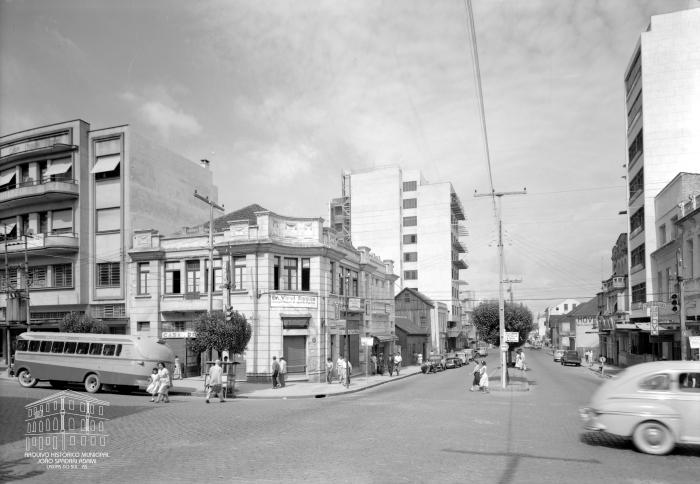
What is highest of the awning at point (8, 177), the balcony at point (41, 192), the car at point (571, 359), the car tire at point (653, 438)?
the awning at point (8, 177)

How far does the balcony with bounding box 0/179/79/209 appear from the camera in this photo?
122ft

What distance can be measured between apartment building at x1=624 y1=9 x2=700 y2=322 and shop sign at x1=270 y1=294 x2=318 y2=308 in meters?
26.5

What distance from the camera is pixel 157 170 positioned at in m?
39.7

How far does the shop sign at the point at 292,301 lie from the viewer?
3136 cm

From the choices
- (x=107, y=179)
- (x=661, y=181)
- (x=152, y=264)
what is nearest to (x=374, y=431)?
(x=152, y=264)

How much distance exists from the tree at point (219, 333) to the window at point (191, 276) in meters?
7.60

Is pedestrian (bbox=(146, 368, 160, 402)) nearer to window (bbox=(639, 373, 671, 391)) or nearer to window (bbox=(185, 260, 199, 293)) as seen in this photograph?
window (bbox=(185, 260, 199, 293))

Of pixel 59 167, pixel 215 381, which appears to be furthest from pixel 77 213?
pixel 215 381

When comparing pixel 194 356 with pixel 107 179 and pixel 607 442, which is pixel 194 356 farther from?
pixel 607 442

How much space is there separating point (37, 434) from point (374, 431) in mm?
8313

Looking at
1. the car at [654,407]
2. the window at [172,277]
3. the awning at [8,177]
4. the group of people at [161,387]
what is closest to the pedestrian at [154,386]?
the group of people at [161,387]

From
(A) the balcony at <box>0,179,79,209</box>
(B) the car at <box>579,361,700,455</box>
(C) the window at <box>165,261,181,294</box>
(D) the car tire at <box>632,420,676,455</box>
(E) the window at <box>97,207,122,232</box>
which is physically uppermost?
(A) the balcony at <box>0,179,79,209</box>

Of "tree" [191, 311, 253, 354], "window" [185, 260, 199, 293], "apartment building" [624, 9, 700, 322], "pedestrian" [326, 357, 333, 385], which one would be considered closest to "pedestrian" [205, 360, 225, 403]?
"tree" [191, 311, 253, 354]

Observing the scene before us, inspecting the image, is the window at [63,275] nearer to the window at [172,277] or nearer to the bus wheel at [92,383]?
the window at [172,277]
